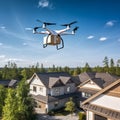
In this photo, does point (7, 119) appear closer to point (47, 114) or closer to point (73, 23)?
point (47, 114)

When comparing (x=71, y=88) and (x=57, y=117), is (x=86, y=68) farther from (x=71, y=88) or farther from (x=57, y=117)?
(x=57, y=117)

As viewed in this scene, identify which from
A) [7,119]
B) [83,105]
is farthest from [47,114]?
[83,105]

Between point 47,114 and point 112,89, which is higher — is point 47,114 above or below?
below

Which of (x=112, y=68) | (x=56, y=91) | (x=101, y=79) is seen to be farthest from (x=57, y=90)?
(x=112, y=68)

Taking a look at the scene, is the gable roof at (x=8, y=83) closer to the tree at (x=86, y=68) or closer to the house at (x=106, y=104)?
the tree at (x=86, y=68)

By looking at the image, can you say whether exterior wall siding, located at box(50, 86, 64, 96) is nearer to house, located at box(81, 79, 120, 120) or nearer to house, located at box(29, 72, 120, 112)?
house, located at box(29, 72, 120, 112)

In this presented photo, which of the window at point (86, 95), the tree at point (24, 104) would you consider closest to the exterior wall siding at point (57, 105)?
the window at point (86, 95)
